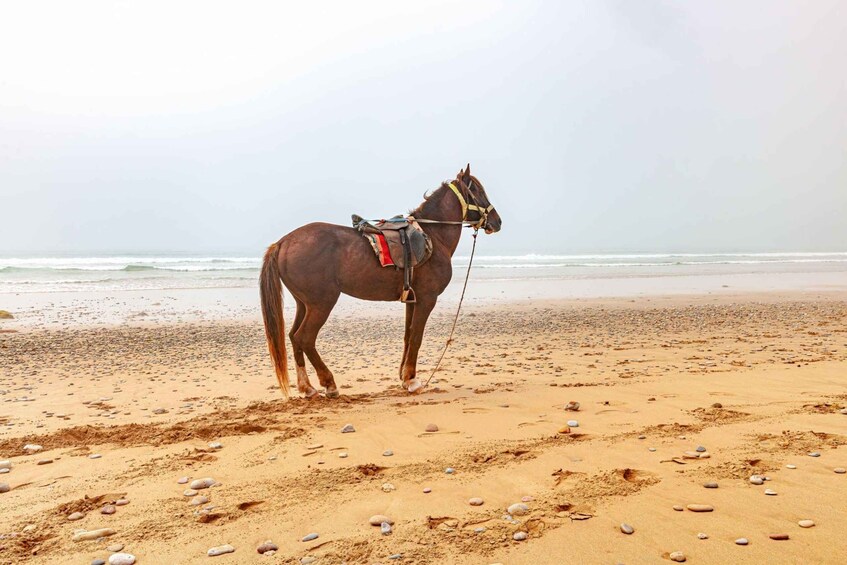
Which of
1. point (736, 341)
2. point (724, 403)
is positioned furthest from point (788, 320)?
point (724, 403)

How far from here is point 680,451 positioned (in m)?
4.37

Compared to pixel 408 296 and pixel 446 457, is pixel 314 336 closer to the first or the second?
pixel 408 296

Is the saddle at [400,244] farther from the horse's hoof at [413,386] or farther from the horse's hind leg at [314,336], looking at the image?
the horse's hoof at [413,386]

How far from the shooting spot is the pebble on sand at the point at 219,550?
3023mm

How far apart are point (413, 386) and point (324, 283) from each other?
1782mm

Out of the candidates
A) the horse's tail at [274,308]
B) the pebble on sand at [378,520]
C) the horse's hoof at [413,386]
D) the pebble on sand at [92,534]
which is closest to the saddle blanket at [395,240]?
the horse's tail at [274,308]

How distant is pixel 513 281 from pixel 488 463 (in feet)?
86.9

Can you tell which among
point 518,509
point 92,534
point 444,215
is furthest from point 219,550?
point 444,215

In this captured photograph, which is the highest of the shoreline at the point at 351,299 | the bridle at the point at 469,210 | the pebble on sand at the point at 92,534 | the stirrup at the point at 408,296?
the bridle at the point at 469,210

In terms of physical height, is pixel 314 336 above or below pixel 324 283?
below

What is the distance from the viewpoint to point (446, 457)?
4473mm

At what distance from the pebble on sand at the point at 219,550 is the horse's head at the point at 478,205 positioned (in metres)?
5.91

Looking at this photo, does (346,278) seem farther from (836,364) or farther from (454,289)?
(454,289)

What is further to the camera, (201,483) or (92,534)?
(201,483)
